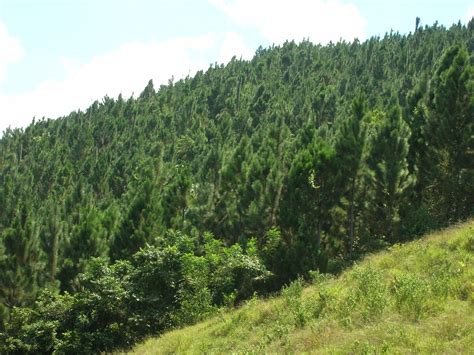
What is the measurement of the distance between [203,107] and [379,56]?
36.8 metres

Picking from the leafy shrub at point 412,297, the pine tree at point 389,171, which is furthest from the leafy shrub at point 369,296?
the pine tree at point 389,171

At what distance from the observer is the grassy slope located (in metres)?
7.75

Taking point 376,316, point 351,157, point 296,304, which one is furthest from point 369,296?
point 351,157

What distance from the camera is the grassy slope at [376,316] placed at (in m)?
7.75

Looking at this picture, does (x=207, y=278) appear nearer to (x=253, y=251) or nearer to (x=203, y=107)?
(x=253, y=251)

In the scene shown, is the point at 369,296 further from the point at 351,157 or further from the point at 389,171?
the point at 351,157

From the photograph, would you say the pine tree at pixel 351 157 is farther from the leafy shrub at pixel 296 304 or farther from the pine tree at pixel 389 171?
the leafy shrub at pixel 296 304

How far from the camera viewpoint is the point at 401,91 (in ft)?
196

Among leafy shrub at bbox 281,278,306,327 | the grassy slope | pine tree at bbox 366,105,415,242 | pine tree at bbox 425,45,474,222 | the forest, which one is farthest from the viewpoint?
pine tree at bbox 366,105,415,242

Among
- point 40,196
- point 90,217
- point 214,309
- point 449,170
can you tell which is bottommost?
point 214,309

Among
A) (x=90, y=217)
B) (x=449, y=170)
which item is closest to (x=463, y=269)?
(x=449, y=170)

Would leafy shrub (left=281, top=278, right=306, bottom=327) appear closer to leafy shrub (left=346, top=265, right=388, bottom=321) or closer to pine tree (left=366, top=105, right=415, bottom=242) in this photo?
leafy shrub (left=346, top=265, right=388, bottom=321)

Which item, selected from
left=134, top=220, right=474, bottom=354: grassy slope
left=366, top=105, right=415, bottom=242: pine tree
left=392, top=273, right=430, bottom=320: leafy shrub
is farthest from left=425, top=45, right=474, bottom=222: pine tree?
left=392, top=273, right=430, bottom=320: leafy shrub

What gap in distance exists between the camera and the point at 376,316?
897 cm
